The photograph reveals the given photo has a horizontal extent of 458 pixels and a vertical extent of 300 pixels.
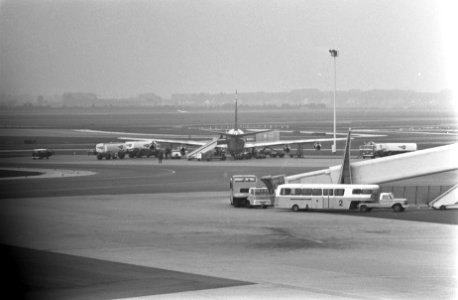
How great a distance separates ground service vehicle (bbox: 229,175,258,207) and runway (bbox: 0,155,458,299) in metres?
0.64

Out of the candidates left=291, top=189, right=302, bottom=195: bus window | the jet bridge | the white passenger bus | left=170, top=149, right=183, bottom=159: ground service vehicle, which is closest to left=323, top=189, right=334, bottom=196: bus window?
the white passenger bus

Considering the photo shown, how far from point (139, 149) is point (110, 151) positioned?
3.67 m

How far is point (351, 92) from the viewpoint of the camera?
9850 cm

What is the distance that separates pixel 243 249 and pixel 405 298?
9.87 m

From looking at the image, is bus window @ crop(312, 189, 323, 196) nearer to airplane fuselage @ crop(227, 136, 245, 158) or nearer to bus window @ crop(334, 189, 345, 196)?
bus window @ crop(334, 189, 345, 196)

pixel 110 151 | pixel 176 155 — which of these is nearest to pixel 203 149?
pixel 176 155

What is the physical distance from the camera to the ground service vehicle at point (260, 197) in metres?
46.0

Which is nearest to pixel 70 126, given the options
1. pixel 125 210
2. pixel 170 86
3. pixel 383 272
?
pixel 170 86

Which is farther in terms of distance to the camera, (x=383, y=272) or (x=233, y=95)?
(x=233, y=95)

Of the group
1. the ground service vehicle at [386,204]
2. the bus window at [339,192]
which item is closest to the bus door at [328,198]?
the bus window at [339,192]

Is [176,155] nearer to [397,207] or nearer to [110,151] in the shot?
[110,151]

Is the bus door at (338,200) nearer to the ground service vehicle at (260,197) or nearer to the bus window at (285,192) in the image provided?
the bus window at (285,192)

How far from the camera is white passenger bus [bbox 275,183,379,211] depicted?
4334 cm

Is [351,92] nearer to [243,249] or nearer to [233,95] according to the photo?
[233,95]
